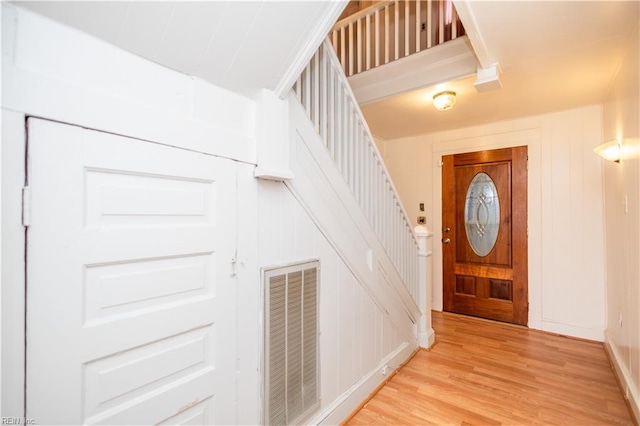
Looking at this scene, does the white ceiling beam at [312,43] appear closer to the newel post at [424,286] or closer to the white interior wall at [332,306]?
the white interior wall at [332,306]

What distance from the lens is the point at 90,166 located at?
3.01 ft

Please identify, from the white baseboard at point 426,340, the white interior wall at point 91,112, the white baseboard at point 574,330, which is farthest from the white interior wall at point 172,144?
the white baseboard at point 574,330

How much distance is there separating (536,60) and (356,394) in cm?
267

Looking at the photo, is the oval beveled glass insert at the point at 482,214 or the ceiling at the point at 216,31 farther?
the oval beveled glass insert at the point at 482,214

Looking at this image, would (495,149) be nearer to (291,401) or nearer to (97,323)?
(291,401)

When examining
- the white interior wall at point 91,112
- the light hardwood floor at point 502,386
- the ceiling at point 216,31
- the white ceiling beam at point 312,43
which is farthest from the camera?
the light hardwood floor at point 502,386

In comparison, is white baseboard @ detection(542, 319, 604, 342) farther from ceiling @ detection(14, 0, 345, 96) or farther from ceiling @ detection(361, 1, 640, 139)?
ceiling @ detection(14, 0, 345, 96)

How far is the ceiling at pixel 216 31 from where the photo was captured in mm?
891

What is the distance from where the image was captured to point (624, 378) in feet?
7.14

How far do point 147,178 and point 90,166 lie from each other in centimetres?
17

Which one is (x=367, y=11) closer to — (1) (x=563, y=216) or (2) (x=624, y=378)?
(1) (x=563, y=216)

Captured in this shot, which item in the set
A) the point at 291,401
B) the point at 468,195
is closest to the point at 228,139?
the point at 291,401

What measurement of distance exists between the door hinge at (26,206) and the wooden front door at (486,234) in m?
4.06

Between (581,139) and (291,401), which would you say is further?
A: (581,139)
